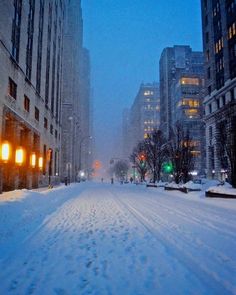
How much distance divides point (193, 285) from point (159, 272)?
73cm

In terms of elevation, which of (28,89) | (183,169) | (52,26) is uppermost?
(52,26)

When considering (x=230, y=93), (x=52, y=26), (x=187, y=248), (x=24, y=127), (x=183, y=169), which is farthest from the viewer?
(x=230, y=93)

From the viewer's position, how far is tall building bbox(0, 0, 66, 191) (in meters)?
21.2

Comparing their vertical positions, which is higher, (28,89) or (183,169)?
(28,89)

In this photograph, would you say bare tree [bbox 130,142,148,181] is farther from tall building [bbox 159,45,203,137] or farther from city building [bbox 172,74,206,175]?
tall building [bbox 159,45,203,137]

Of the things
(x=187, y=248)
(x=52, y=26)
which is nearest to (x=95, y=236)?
(x=187, y=248)

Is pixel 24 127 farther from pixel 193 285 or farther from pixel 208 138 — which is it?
pixel 208 138

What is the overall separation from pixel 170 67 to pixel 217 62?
262 feet

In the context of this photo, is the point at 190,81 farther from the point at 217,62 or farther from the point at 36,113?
the point at 36,113

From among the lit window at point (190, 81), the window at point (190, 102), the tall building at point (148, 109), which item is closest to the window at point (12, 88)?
the window at point (190, 102)

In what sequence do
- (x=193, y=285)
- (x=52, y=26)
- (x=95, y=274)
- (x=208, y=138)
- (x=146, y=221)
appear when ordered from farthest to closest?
(x=208, y=138), (x=52, y=26), (x=146, y=221), (x=95, y=274), (x=193, y=285)

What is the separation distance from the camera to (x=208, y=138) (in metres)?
60.6

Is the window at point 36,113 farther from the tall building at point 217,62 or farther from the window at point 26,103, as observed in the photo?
the tall building at point 217,62

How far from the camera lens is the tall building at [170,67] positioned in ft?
426
